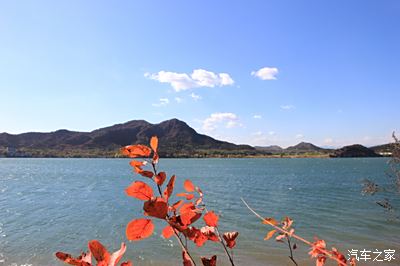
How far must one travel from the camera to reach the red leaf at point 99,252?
2.84 ft

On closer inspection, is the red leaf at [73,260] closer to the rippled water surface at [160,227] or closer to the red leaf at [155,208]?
the red leaf at [155,208]

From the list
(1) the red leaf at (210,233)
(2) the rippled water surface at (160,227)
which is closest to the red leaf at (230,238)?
(1) the red leaf at (210,233)

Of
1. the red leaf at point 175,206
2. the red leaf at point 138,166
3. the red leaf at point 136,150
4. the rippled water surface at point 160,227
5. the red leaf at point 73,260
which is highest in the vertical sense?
the red leaf at point 136,150

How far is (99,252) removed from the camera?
2.87ft

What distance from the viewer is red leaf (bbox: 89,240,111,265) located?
865mm

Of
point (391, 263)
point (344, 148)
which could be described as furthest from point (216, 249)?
point (344, 148)

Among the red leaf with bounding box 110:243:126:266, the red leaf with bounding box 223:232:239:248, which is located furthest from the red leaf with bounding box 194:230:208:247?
the red leaf with bounding box 110:243:126:266

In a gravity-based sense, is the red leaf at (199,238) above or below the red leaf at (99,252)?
below

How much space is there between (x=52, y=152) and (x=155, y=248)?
191 meters

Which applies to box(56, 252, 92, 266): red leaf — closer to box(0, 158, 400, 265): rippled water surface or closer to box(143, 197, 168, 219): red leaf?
box(143, 197, 168, 219): red leaf

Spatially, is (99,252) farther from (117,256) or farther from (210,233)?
(210,233)

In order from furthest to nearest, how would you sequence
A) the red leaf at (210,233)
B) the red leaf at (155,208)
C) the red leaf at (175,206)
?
1. the red leaf at (210,233)
2. the red leaf at (175,206)
3. the red leaf at (155,208)

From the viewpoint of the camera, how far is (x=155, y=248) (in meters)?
13.3

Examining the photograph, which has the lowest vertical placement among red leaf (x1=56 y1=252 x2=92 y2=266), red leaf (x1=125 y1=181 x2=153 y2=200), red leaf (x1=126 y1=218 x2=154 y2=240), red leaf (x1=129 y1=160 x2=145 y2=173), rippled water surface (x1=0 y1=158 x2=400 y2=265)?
rippled water surface (x1=0 y1=158 x2=400 y2=265)
